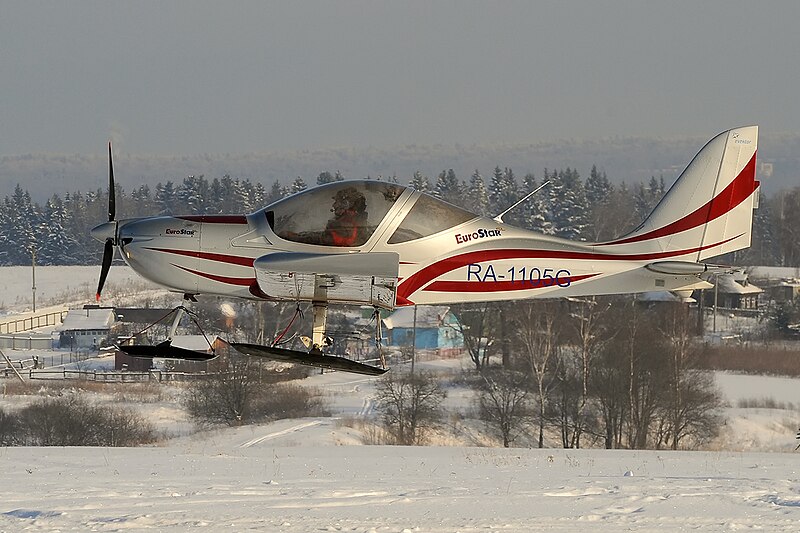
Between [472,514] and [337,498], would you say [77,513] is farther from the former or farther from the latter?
[472,514]

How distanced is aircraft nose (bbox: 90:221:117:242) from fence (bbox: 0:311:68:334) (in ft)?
172

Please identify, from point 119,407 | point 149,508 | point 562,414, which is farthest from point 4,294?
point 149,508

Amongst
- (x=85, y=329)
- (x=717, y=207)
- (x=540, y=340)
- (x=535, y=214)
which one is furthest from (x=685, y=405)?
(x=85, y=329)

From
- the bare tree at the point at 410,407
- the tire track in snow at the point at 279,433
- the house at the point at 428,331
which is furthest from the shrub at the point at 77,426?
the house at the point at 428,331

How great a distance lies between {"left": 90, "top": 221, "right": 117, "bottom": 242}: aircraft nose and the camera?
1250cm

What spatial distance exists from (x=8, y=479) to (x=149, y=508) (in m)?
4.79

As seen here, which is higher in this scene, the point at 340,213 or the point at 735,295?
the point at 340,213

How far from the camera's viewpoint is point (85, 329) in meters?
59.4

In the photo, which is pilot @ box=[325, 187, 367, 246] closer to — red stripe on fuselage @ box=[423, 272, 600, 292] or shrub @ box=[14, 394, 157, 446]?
red stripe on fuselage @ box=[423, 272, 600, 292]

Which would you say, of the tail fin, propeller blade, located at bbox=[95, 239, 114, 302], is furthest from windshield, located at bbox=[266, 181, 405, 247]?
the tail fin

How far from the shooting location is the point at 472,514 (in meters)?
12.4

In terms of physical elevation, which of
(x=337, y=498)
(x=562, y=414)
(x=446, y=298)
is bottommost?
(x=562, y=414)

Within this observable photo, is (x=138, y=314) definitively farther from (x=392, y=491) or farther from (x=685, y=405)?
(x=392, y=491)

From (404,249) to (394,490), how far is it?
166 inches
